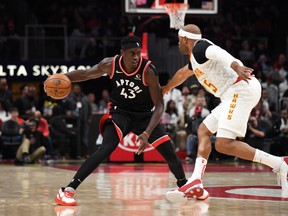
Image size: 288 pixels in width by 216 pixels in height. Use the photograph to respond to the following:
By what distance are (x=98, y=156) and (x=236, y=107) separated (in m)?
1.70

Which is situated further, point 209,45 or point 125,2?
point 125,2

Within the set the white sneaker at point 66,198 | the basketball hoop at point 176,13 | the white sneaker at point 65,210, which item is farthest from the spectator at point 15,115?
the white sneaker at point 65,210

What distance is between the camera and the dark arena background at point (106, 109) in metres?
9.25

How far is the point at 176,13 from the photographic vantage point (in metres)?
15.9

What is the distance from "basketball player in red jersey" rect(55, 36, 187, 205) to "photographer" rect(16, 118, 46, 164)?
28.0 ft

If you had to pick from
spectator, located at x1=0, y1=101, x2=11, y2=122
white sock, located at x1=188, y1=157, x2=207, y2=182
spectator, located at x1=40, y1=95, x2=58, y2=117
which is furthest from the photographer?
white sock, located at x1=188, y1=157, x2=207, y2=182

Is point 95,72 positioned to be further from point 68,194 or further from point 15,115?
point 15,115

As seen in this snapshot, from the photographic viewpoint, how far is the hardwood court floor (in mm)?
8164

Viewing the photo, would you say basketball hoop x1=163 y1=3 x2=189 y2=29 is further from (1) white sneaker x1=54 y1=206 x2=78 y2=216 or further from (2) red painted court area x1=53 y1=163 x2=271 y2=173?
(1) white sneaker x1=54 y1=206 x2=78 y2=216

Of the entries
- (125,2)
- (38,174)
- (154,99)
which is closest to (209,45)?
(154,99)

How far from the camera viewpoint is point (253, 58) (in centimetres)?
2394

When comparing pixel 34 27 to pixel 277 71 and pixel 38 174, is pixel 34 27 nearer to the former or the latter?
pixel 277 71

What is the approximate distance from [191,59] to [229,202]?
1.74 metres

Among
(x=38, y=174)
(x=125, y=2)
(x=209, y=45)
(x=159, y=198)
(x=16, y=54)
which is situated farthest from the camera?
(x=16, y=54)
